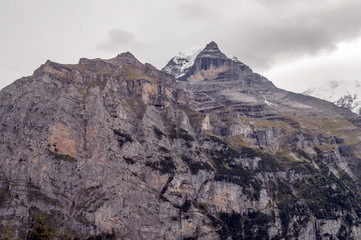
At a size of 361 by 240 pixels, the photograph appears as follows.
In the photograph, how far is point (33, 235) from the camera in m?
81.2
